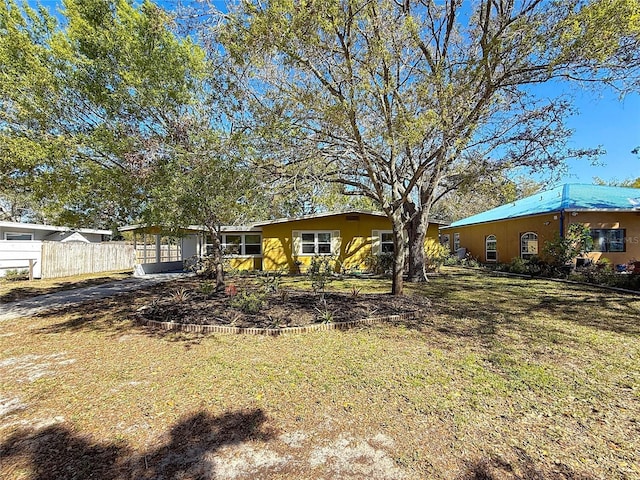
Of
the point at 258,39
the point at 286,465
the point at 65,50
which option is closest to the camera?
the point at 286,465

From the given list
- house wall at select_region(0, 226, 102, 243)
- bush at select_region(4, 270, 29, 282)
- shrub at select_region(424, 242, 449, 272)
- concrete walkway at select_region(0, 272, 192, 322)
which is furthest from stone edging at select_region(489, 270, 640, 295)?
house wall at select_region(0, 226, 102, 243)

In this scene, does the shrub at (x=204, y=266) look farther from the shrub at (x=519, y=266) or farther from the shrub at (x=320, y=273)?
the shrub at (x=519, y=266)

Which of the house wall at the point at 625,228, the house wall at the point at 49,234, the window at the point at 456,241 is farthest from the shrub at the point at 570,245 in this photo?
the house wall at the point at 49,234

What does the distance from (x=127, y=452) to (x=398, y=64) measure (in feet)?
26.6

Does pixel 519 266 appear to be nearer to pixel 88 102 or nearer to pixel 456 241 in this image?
pixel 456 241

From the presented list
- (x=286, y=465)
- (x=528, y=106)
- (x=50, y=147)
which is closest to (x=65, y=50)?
(x=50, y=147)

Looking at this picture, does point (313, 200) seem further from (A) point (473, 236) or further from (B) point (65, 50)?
(A) point (473, 236)

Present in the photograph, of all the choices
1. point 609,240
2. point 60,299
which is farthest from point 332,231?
point 609,240

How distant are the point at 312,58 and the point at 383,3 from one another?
1.74 metres

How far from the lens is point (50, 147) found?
264 inches

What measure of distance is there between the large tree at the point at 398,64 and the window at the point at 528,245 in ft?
29.3

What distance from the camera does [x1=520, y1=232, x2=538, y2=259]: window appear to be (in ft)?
54.2

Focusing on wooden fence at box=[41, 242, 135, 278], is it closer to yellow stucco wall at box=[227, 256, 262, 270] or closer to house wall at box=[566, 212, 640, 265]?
yellow stucco wall at box=[227, 256, 262, 270]

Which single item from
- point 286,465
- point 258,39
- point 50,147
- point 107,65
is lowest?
point 286,465
